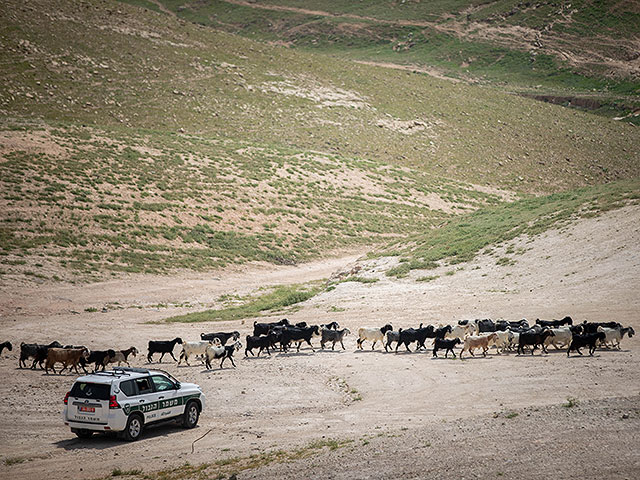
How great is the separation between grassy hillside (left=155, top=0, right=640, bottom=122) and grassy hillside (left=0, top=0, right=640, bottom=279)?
3418 centimetres

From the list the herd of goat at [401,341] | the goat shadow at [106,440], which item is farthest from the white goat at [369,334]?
the goat shadow at [106,440]

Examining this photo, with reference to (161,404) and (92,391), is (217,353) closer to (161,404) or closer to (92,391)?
(161,404)

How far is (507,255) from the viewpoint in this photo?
132ft

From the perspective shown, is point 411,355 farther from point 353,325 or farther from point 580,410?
point 580,410

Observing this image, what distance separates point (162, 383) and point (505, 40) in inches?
6572

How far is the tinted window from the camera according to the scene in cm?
1556

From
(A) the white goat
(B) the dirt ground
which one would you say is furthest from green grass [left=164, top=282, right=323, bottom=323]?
(A) the white goat

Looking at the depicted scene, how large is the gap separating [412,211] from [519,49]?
106 m

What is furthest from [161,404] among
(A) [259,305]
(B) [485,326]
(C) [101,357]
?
(A) [259,305]

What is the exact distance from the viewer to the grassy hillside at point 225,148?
5434cm

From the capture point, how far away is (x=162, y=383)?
16797mm

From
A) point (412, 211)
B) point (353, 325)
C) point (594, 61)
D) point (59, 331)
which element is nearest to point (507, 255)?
point (353, 325)

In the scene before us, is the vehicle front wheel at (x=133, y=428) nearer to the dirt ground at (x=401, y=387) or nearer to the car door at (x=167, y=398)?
the dirt ground at (x=401, y=387)

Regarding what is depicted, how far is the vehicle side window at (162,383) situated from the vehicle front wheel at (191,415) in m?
0.69
